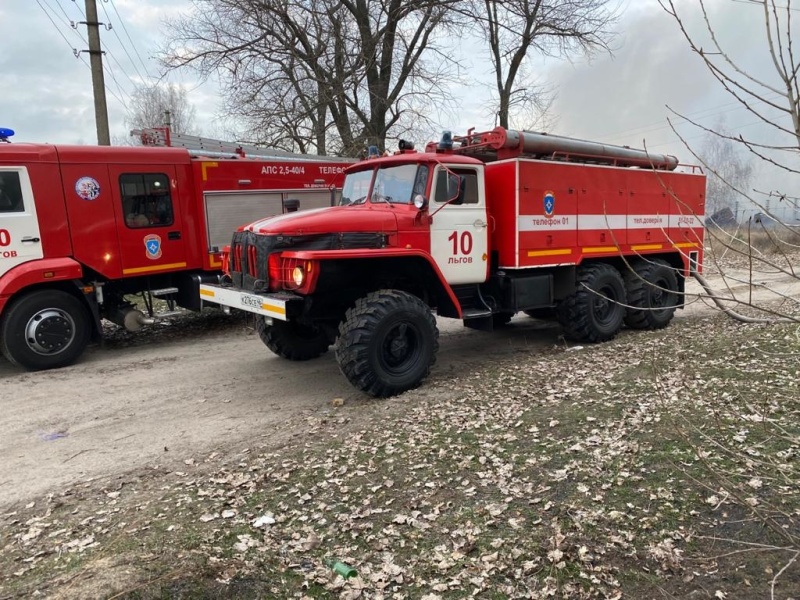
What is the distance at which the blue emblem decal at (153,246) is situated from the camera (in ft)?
30.4

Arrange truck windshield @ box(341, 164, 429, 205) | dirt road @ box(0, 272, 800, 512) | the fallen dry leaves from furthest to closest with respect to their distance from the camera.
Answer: truck windshield @ box(341, 164, 429, 205) → dirt road @ box(0, 272, 800, 512) → the fallen dry leaves

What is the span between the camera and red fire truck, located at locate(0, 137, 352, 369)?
7.90 meters

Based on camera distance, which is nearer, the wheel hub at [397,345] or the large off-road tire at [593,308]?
the wheel hub at [397,345]

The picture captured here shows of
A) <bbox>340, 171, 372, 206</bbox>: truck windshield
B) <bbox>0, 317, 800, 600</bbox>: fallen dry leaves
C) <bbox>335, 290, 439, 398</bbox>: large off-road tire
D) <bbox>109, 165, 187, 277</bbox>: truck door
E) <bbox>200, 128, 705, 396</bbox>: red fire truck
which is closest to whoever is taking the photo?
<bbox>0, 317, 800, 600</bbox>: fallen dry leaves

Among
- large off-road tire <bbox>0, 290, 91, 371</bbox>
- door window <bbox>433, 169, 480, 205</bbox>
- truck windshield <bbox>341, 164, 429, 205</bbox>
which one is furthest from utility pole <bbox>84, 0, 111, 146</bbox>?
door window <bbox>433, 169, 480, 205</bbox>

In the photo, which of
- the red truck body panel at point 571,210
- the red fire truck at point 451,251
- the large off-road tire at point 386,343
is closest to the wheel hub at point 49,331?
the red fire truck at point 451,251

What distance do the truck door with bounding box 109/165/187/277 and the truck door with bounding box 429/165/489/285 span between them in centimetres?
Result: 494

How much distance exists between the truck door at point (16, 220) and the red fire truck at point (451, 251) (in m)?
3.02

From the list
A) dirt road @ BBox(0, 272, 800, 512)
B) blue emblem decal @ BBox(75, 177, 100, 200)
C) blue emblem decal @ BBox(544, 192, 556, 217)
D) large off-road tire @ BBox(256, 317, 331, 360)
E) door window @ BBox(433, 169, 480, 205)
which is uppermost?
blue emblem decal @ BBox(75, 177, 100, 200)

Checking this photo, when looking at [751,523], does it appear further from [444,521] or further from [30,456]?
[30,456]

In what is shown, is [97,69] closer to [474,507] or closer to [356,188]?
[356,188]

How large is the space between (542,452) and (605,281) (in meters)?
4.89

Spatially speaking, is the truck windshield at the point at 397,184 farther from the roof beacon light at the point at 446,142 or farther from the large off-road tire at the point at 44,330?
the large off-road tire at the point at 44,330

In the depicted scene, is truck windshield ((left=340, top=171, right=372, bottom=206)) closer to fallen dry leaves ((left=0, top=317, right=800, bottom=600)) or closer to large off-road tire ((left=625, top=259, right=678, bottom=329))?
fallen dry leaves ((left=0, top=317, right=800, bottom=600))
